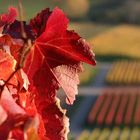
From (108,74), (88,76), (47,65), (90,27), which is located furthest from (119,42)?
(47,65)

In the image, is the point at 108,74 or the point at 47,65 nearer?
the point at 47,65

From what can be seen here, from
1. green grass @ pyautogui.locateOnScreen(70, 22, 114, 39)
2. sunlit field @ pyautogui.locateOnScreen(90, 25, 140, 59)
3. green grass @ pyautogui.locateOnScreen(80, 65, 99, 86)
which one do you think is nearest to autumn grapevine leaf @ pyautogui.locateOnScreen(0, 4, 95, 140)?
green grass @ pyautogui.locateOnScreen(80, 65, 99, 86)

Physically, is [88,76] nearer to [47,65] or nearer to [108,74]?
[108,74]

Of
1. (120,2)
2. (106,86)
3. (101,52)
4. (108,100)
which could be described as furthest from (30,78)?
(120,2)

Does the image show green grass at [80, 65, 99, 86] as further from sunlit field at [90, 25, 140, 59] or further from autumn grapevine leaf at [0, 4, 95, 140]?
autumn grapevine leaf at [0, 4, 95, 140]

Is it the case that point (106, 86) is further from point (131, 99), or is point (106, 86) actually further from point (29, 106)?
point (29, 106)

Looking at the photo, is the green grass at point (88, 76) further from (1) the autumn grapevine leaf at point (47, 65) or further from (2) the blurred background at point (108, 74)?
(1) the autumn grapevine leaf at point (47, 65)

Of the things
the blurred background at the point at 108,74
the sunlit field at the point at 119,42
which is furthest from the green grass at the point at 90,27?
the sunlit field at the point at 119,42
